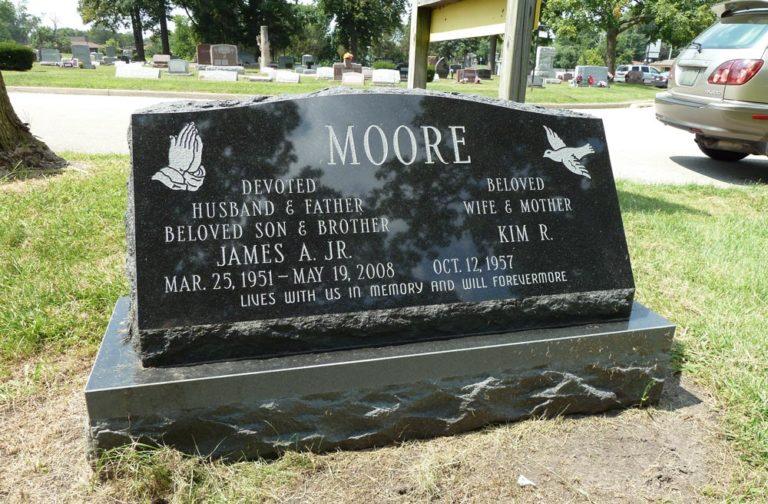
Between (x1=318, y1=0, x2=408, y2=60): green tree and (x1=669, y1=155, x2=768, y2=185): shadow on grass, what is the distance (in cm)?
4432

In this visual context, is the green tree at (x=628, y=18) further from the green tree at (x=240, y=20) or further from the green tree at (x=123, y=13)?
the green tree at (x=123, y=13)

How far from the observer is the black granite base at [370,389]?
2.02m

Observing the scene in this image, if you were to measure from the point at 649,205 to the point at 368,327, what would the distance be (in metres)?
4.43

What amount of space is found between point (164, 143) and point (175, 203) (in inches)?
9.0

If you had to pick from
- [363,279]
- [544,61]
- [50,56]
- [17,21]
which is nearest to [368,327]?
[363,279]

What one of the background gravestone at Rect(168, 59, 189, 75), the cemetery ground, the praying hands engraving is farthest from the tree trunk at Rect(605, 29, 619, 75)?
the praying hands engraving

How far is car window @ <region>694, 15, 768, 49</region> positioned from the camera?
21.3 ft

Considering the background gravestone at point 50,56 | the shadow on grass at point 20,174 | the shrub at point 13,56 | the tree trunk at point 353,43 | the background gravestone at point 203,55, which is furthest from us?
the tree trunk at point 353,43

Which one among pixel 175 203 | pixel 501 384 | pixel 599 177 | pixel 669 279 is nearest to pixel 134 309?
pixel 175 203

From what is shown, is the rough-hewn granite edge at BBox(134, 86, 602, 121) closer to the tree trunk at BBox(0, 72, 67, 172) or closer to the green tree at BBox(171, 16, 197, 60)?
the tree trunk at BBox(0, 72, 67, 172)

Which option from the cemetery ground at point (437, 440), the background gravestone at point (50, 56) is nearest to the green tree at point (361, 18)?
the background gravestone at point (50, 56)

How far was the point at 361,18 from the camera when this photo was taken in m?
48.9

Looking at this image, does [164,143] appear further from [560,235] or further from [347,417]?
[560,235]

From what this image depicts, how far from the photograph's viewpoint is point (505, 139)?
253cm
